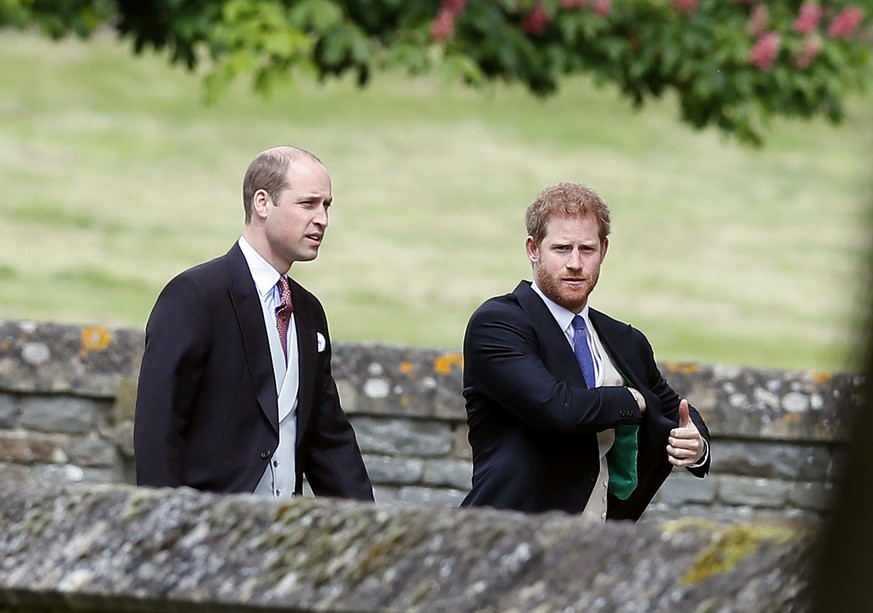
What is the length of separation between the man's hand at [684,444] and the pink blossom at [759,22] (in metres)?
3.95

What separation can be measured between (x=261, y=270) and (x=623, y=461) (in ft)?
3.41

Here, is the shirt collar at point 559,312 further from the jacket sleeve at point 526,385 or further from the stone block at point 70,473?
the stone block at point 70,473

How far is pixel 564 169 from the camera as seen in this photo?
19141 mm

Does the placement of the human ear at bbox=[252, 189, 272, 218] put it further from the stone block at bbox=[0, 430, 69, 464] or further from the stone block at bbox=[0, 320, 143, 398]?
the stone block at bbox=[0, 430, 69, 464]

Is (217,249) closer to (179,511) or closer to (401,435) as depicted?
(401,435)

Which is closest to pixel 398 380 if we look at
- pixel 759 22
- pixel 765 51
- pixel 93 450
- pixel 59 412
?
pixel 93 450

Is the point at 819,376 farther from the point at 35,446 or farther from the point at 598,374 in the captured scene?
the point at 35,446

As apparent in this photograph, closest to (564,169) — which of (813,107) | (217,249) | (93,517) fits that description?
(217,249)

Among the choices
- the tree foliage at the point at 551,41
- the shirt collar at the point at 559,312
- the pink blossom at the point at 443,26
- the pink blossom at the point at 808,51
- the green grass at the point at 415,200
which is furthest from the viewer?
the green grass at the point at 415,200

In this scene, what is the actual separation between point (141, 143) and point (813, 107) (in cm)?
1399

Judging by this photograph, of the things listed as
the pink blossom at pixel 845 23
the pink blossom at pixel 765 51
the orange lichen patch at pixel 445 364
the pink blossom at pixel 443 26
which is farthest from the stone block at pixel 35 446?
the pink blossom at pixel 845 23

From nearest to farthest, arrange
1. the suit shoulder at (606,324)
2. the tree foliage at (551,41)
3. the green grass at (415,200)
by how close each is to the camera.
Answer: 1. the suit shoulder at (606,324)
2. the tree foliage at (551,41)
3. the green grass at (415,200)

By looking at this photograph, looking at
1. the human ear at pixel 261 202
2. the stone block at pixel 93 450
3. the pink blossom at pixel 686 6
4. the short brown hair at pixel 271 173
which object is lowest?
the stone block at pixel 93 450

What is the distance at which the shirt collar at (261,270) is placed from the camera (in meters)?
3.72
